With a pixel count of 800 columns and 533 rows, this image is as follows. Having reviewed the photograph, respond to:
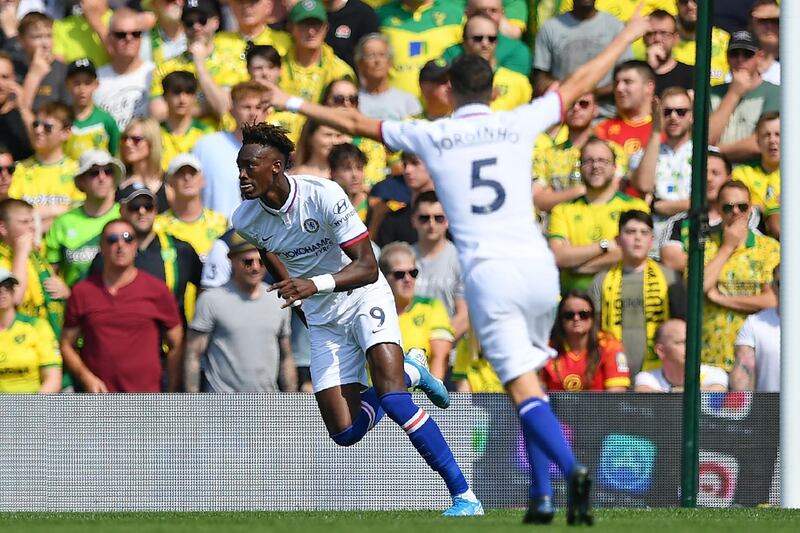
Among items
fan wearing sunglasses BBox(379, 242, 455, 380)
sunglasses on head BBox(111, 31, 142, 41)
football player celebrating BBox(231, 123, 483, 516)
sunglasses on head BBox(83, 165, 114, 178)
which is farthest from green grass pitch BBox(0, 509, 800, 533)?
sunglasses on head BBox(111, 31, 142, 41)

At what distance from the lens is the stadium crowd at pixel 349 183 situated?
10648mm

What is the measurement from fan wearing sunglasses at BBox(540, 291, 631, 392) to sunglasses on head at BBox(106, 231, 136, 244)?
2.97 m

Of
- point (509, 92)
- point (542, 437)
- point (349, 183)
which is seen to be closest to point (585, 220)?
point (349, 183)

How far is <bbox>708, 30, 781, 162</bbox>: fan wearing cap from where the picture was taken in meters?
12.5

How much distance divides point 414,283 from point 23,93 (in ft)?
14.6

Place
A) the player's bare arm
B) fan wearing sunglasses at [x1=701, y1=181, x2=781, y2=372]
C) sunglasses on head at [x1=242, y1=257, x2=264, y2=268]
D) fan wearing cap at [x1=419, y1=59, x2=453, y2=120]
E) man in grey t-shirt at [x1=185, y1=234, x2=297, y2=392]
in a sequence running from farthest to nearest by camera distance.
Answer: fan wearing cap at [x1=419, y1=59, x2=453, y2=120] < fan wearing sunglasses at [x1=701, y1=181, x2=781, y2=372] < sunglasses on head at [x1=242, y1=257, x2=264, y2=268] < man in grey t-shirt at [x1=185, y1=234, x2=297, y2=392] < the player's bare arm

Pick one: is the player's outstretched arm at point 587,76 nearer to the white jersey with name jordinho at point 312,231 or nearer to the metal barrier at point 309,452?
the white jersey with name jordinho at point 312,231

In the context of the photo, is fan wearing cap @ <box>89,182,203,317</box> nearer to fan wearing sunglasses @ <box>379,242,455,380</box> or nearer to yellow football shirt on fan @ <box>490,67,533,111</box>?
fan wearing sunglasses @ <box>379,242,455,380</box>

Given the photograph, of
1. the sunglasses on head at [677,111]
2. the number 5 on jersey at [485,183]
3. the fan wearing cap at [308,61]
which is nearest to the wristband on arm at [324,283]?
the number 5 on jersey at [485,183]

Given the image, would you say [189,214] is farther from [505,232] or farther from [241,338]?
[505,232]

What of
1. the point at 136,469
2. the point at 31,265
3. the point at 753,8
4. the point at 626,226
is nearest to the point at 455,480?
the point at 136,469

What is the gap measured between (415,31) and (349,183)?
91.6 inches

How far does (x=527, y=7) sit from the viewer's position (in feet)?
45.9

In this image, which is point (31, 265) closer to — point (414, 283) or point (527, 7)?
point (414, 283)
